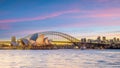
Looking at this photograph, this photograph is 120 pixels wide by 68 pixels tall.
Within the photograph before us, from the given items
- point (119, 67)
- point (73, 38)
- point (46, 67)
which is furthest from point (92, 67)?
point (73, 38)

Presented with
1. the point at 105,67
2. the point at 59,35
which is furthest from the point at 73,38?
the point at 105,67

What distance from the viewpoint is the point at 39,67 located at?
36875 millimetres

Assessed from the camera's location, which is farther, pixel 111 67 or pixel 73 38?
pixel 73 38

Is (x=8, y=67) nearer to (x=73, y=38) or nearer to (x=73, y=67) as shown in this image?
(x=73, y=67)

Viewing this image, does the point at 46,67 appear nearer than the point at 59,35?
Yes

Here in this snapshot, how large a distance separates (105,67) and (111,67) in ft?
2.40

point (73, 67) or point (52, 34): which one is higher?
point (52, 34)

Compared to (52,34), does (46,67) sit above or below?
below

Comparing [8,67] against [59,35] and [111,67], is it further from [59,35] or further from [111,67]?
[59,35]

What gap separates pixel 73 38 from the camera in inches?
7165

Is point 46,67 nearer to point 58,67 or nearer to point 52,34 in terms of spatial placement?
point 58,67

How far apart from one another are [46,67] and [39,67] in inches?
33.5

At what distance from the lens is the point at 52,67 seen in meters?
36.8

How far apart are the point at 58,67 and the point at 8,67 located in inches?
236
